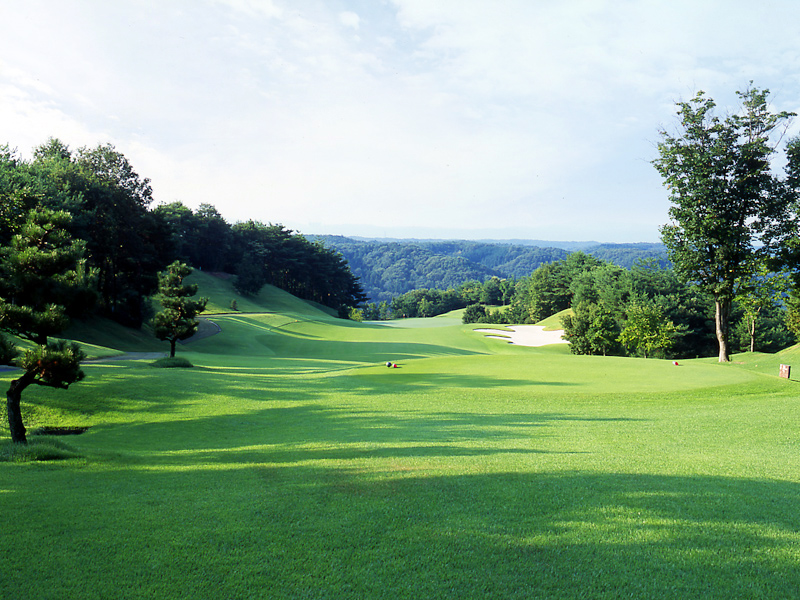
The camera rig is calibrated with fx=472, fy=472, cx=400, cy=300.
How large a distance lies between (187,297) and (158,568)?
23.1m

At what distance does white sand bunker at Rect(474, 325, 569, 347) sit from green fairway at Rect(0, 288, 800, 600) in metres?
31.7

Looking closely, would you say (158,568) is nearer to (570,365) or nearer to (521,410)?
(521,410)

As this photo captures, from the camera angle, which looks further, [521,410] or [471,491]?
[521,410]

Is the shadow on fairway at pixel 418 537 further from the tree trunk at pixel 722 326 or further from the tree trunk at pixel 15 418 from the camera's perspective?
the tree trunk at pixel 722 326

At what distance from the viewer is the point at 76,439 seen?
921cm

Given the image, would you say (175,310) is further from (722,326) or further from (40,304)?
(722,326)

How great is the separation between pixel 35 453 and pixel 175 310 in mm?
17782

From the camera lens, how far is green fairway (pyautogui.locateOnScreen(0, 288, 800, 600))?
11.4 feet

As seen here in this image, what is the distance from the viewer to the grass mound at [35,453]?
6.99m

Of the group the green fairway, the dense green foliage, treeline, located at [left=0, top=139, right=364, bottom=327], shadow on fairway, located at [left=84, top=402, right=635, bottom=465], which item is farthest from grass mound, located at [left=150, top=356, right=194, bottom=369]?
the dense green foliage

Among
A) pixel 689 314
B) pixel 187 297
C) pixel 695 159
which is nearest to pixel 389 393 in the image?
pixel 187 297

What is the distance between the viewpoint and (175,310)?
23781mm

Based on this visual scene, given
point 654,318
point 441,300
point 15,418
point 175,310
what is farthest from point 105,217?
point 441,300

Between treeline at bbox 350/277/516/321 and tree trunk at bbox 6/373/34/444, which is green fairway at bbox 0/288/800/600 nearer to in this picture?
tree trunk at bbox 6/373/34/444
